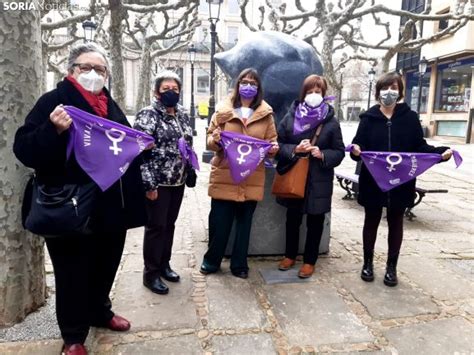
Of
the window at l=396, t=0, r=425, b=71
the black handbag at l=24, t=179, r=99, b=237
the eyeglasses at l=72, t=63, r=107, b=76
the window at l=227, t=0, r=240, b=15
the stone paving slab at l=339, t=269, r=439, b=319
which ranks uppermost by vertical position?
the window at l=227, t=0, r=240, b=15

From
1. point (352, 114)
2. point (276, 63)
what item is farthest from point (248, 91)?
point (352, 114)

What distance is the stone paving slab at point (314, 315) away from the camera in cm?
275

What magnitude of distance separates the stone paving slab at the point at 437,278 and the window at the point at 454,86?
20308mm

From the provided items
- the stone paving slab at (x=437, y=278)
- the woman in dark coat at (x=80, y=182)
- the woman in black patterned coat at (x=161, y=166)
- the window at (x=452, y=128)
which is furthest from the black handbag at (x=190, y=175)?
the window at (x=452, y=128)

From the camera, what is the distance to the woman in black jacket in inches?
136

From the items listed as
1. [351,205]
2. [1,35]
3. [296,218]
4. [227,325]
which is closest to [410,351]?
[227,325]

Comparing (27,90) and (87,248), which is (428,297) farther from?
(27,90)

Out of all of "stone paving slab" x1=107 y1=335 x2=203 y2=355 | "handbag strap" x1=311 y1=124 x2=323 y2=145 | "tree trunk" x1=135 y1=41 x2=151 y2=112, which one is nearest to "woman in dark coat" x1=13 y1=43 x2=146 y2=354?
"stone paving slab" x1=107 y1=335 x2=203 y2=355

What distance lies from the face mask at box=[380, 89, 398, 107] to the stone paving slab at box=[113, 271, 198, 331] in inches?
89.2

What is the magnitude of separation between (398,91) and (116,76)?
10988 millimetres

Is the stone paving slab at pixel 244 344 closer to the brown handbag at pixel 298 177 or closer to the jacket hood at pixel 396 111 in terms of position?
the brown handbag at pixel 298 177

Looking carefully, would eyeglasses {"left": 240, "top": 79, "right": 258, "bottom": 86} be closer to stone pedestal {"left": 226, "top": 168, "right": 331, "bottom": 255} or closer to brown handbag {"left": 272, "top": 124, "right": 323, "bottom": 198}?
brown handbag {"left": 272, "top": 124, "right": 323, "bottom": 198}

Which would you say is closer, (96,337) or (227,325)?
(96,337)

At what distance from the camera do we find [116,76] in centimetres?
1280
